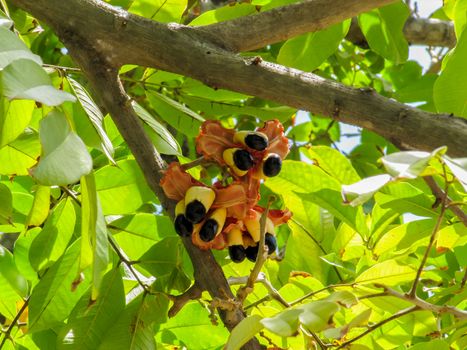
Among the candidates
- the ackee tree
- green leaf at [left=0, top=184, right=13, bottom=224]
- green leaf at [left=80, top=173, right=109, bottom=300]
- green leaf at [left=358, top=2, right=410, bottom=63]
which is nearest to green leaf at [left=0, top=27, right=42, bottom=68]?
the ackee tree

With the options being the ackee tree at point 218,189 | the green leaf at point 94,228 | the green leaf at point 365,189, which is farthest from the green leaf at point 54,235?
the green leaf at point 365,189

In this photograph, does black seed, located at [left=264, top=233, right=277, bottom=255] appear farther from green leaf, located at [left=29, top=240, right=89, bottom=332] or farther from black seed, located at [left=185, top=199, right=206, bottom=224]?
green leaf, located at [left=29, top=240, right=89, bottom=332]

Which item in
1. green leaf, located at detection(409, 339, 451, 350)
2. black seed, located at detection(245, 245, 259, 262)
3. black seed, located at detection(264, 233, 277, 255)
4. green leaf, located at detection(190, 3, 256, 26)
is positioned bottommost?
green leaf, located at detection(409, 339, 451, 350)

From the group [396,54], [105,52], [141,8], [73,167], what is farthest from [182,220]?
[396,54]

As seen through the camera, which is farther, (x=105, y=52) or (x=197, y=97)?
(x=197, y=97)

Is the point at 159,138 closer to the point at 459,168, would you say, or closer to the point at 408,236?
the point at 408,236

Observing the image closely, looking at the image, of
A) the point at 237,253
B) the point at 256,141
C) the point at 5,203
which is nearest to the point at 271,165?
the point at 256,141

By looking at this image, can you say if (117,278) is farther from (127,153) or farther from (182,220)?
(127,153)
